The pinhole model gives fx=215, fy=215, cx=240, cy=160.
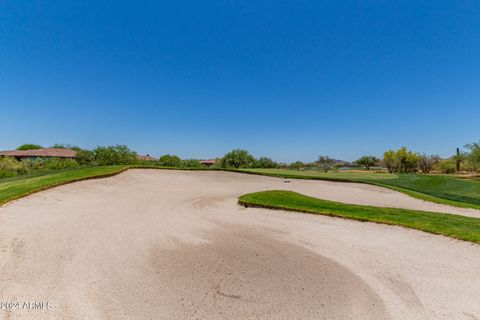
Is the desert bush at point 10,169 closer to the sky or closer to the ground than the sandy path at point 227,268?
closer to the sky

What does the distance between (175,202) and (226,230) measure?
4.23m

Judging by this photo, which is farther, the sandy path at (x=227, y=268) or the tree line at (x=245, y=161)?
the tree line at (x=245, y=161)

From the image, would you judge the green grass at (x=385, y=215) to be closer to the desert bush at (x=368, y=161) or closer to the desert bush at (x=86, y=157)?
the desert bush at (x=86, y=157)

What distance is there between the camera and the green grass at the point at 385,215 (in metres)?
5.81

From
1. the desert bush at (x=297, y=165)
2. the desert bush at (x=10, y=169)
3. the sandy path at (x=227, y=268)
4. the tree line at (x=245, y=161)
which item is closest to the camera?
the sandy path at (x=227, y=268)

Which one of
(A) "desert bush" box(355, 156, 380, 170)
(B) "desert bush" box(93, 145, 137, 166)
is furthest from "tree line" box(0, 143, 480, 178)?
(A) "desert bush" box(355, 156, 380, 170)

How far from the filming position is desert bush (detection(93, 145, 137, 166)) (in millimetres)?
30859

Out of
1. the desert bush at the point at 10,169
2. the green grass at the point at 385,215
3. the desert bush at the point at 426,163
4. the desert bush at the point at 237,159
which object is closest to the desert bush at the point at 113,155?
the desert bush at the point at 10,169

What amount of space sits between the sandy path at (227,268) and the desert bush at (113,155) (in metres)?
25.4

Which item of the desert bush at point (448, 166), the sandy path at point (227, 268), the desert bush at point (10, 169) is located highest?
the desert bush at point (448, 166)

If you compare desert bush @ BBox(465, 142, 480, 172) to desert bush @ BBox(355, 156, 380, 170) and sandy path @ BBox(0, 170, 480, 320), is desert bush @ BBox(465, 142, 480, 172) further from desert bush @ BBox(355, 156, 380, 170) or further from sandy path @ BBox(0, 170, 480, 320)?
sandy path @ BBox(0, 170, 480, 320)

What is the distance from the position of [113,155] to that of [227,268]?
32544 mm

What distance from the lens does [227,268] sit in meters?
4.05

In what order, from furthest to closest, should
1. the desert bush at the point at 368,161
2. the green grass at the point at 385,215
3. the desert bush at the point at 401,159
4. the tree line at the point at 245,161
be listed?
the desert bush at the point at 368,161
the desert bush at the point at 401,159
the tree line at the point at 245,161
the green grass at the point at 385,215
